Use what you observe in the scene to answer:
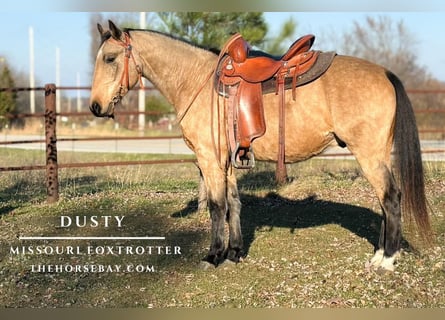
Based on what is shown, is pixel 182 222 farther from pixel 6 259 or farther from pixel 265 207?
pixel 6 259

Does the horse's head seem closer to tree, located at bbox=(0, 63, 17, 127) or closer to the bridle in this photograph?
the bridle

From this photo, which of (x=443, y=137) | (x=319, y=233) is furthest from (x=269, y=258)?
(x=443, y=137)

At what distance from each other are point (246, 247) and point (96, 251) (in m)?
1.62

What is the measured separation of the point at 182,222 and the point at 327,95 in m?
2.84

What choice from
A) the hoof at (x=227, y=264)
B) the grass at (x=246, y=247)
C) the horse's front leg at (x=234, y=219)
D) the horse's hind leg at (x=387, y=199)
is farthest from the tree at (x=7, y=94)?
the horse's hind leg at (x=387, y=199)

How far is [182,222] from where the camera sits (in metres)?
6.55

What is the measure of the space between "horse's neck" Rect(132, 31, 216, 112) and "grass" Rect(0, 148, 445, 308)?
1706mm

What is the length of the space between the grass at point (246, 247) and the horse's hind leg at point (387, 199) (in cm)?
19

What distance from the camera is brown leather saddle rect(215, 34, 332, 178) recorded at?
463 centimetres

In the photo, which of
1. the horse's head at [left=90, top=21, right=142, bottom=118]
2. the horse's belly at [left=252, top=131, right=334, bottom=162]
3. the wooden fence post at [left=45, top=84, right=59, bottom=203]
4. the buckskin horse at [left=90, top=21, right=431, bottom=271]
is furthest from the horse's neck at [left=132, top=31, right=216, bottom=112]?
the wooden fence post at [left=45, top=84, right=59, bottom=203]

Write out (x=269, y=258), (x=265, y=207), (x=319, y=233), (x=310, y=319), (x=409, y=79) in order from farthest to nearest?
(x=409, y=79) < (x=265, y=207) < (x=319, y=233) < (x=269, y=258) < (x=310, y=319)

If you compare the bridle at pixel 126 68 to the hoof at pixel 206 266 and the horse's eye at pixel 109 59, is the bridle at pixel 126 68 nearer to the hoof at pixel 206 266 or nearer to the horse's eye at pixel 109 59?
the horse's eye at pixel 109 59

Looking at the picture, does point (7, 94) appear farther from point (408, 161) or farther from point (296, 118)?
point (408, 161)

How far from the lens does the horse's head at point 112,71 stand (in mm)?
4828
